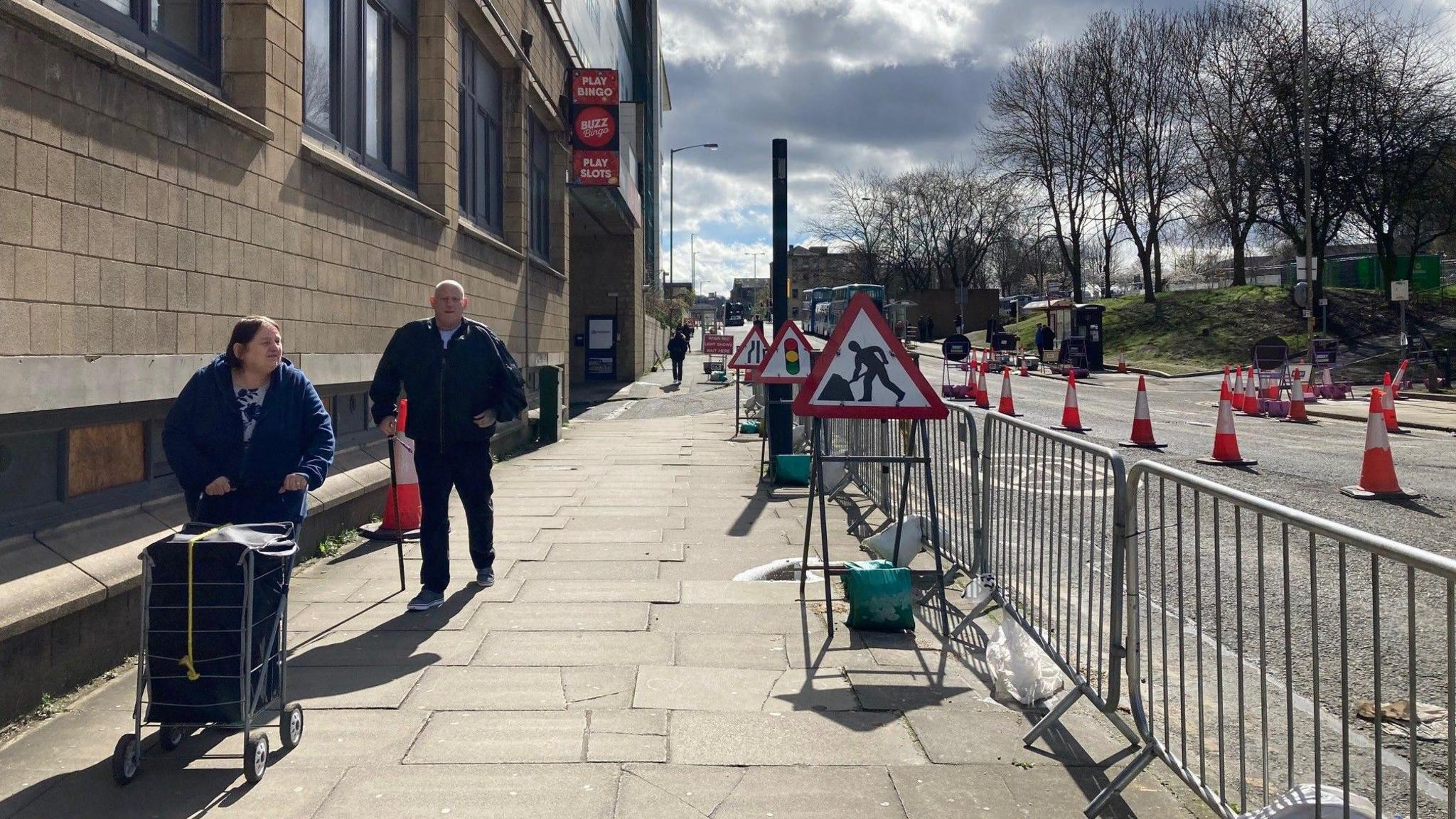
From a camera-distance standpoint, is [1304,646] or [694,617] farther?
[694,617]

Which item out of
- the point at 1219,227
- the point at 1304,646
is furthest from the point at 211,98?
the point at 1219,227

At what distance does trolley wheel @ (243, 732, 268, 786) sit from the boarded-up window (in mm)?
1971

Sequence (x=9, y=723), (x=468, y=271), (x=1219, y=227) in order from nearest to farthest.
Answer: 1. (x=9, y=723)
2. (x=468, y=271)
3. (x=1219, y=227)

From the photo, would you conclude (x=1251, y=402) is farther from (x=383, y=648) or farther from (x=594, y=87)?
(x=383, y=648)

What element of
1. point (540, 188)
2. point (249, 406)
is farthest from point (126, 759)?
point (540, 188)

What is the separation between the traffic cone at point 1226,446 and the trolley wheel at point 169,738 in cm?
1084

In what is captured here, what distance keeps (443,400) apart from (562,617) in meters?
1.40

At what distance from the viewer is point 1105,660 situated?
5156 mm

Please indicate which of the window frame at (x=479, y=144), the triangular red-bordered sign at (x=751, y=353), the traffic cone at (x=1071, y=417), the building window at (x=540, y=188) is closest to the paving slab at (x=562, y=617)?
the window frame at (x=479, y=144)

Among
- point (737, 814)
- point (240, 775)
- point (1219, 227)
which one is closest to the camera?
point (737, 814)

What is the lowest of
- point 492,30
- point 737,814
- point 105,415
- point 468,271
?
point 737,814

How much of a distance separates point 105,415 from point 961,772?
4295 mm

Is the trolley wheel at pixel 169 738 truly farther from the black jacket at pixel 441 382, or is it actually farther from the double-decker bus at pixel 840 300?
the double-decker bus at pixel 840 300

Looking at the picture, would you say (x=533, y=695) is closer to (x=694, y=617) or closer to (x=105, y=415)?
(x=694, y=617)
